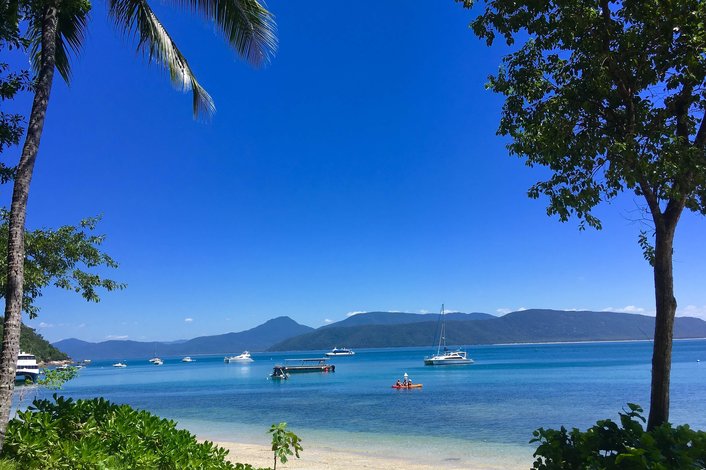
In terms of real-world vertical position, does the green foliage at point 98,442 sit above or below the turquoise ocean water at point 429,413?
above

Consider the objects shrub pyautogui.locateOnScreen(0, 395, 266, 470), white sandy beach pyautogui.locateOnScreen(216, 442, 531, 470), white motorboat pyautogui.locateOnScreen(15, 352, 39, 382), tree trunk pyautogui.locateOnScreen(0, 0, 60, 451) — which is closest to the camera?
shrub pyautogui.locateOnScreen(0, 395, 266, 470)

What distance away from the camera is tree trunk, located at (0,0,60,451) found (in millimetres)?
5374

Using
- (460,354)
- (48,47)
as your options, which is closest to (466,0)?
(48,47)

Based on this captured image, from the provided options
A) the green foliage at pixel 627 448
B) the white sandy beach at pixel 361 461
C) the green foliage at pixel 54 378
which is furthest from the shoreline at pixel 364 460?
the green foliage at pixel 627 448

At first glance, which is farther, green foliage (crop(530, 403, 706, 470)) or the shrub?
the shrub

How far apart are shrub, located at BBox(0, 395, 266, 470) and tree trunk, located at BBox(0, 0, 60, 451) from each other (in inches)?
11.8

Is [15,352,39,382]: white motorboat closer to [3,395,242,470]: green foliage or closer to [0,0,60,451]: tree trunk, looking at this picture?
[3,395,242,470]: green foliage

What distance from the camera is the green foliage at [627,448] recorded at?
4.75 m

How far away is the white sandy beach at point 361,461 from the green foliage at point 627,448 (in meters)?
10.6

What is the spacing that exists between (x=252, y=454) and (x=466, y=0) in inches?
641

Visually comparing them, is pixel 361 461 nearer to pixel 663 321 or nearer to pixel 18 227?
pixel 663 321

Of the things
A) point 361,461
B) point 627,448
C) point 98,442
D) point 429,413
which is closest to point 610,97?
point 627,448

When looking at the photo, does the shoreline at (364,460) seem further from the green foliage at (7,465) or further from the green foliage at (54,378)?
the green foliage at (7,465)

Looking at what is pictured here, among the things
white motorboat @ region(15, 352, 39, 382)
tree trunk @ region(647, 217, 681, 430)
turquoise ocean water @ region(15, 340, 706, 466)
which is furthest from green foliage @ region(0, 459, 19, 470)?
white motorboat @ region(15, 352, 39, 382)
